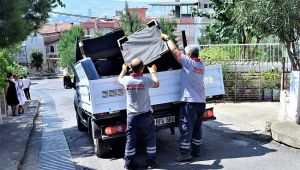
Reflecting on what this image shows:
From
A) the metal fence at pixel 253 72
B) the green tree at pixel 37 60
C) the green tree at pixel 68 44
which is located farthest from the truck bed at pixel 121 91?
the green tree at pixel 37 60

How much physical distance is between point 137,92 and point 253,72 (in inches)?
283

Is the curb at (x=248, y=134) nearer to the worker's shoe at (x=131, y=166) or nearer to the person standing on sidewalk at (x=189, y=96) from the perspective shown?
the person standing on sidewalk at (x=189, y=96)

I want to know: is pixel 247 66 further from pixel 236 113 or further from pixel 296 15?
pixel 296 15

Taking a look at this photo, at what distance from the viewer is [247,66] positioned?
1252cm

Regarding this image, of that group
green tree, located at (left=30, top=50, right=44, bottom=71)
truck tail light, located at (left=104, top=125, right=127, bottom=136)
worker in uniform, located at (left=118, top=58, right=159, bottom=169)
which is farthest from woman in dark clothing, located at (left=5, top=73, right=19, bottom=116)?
green tree, located at (left=30, top=50, right=44, bottom=71)

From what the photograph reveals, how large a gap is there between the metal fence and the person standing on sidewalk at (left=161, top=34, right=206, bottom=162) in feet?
18.9

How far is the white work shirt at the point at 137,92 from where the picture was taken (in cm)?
606

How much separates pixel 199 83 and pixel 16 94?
841 cm

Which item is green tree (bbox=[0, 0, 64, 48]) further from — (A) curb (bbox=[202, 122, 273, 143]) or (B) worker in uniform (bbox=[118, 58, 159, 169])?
(A) curb (bbox=[202, 122, 273, 143])

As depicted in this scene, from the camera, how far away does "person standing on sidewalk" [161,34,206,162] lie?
651cm

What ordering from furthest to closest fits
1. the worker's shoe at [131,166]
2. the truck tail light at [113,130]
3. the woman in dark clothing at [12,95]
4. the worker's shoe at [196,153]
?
the woman in dark clothing at [12,95] → the worker's shoe at [196,153] → the truck tail light at [113,130] → the worker's shoe at [131,166]

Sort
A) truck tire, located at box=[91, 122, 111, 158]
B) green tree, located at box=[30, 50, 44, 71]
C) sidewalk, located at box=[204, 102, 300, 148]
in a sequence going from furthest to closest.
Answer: green tree, located at box=[30, 50, 44, 71]
sidewalk, located at box=[204, 102, 300, 148]
truck tire, located at box=[91, 122, 111, 158]

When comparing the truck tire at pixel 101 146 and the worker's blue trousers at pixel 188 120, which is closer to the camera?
the worker's blue trousers at pixel 188 120

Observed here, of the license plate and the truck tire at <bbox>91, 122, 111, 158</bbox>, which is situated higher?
the license plate
